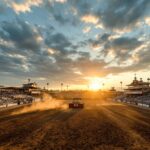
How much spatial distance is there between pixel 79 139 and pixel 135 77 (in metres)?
163

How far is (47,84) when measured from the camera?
632 feet

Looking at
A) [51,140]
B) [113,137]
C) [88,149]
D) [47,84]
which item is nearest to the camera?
[88,149]

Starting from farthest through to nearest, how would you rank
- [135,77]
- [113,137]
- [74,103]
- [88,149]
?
1. [135,77]
2. [74,103]
3. [113,137]
4. [88,149]

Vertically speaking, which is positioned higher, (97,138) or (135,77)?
(135,77)

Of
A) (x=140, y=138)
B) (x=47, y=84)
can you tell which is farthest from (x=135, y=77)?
(x=140, y=138)

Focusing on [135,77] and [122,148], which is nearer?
[122,148]

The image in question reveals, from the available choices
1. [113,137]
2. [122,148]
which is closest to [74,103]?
[113,137]

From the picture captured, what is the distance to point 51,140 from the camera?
15453mm

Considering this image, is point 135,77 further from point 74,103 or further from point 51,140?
point 51,140

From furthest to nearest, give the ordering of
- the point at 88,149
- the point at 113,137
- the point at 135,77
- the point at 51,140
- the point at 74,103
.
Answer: the point at 135,77 → the point at 74,103 → the point at 113,137 → the point at 51,140 → the point at 88,149

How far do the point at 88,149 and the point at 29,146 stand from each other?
3330 millimetres

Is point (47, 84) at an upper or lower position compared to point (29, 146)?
upper

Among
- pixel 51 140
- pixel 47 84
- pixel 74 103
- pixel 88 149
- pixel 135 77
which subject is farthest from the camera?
pixel 47 84

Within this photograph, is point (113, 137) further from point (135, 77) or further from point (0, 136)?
point (135, 77)
